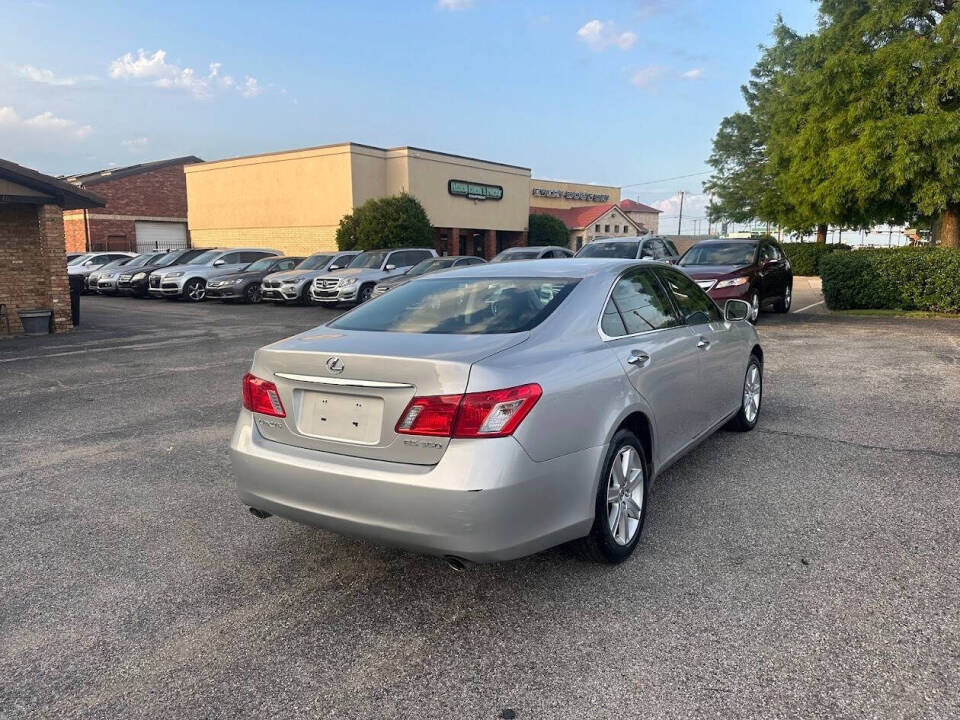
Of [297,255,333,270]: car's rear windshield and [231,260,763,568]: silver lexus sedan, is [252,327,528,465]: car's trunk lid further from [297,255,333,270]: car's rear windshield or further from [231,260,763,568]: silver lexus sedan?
[297,255,333,270]: car's rear windshield

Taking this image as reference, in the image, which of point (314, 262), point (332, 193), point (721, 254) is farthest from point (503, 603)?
A: point (332, 193)

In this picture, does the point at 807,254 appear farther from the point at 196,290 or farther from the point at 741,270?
the point at 196,290

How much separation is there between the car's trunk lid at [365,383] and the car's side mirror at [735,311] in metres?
2.72

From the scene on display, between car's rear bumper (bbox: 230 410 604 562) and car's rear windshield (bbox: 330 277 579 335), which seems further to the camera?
car's rear windshield (bbox: 330 277 579 335)

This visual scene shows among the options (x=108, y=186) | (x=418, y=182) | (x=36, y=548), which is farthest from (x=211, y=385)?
(x=108, y=186)

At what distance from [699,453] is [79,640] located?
427cm

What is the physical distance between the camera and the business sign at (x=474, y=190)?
131 ft

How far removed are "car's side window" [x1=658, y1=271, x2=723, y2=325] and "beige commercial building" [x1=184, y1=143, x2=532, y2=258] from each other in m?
30.6

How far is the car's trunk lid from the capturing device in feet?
10.1

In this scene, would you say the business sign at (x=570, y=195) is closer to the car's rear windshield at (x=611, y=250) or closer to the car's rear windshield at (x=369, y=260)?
the car's rear windshield at (x=369, y=260)

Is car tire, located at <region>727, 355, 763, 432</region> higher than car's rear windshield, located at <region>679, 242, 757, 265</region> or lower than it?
lower

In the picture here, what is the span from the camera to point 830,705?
2590 millimetres

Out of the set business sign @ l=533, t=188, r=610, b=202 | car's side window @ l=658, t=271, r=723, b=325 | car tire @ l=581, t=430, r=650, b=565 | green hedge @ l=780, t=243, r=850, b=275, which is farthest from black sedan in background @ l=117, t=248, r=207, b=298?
business sign @ l=533, t=188, r=610, b=202

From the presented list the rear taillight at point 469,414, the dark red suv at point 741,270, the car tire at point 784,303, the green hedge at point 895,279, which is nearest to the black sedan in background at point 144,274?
the dark red suv at point 741,270
